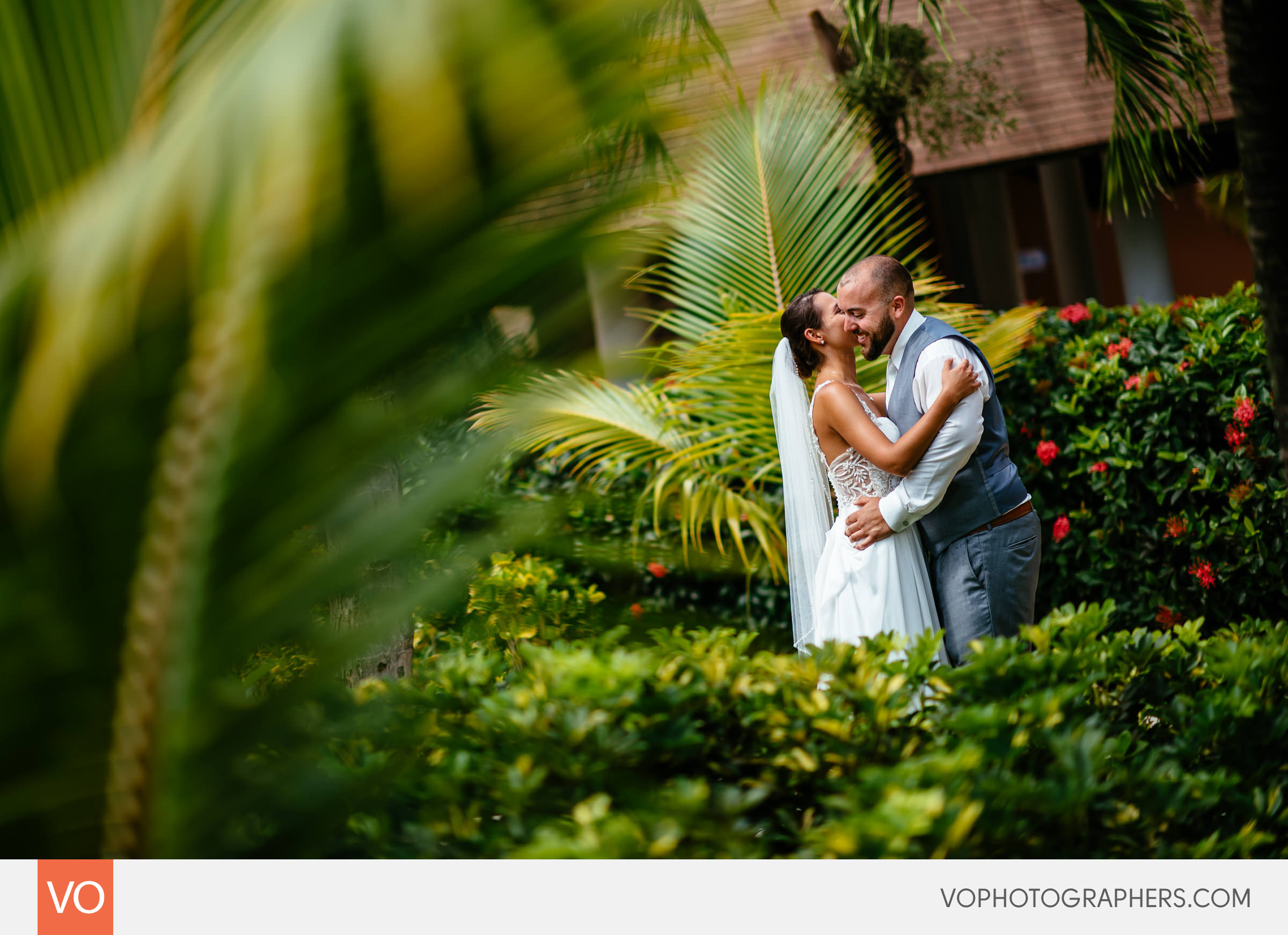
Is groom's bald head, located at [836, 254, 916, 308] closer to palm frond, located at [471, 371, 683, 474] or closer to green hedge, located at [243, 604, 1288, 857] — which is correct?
palm frond, located at [471, 371, 683, 474]

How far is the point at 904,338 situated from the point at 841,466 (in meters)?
0.50

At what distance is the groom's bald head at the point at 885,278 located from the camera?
136 inches

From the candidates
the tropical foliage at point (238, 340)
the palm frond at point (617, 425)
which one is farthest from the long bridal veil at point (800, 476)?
the tropical foliage at point (238, 340)

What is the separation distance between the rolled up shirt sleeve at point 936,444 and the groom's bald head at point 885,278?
0.24 meters

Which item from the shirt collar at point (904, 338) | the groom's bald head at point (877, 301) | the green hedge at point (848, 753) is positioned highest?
the groom's bald head at point (877, 301)

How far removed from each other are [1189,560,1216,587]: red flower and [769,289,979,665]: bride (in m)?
2.09

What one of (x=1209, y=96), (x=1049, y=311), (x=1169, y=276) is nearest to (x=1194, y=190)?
(x=1169, y=276)

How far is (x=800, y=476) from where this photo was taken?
3.83m

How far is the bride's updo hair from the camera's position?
142 inches

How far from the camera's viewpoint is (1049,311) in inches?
211

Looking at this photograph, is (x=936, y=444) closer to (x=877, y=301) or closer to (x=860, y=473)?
(x=860, y=473)

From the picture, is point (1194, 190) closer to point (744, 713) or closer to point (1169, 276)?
point (1169, 276)

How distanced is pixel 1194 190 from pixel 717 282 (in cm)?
1446
